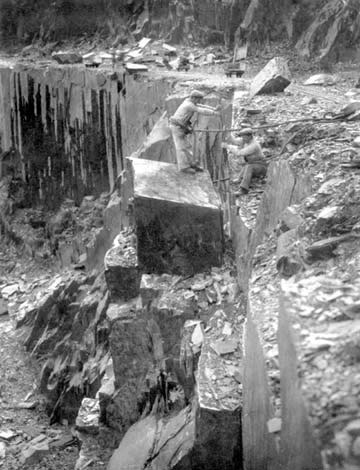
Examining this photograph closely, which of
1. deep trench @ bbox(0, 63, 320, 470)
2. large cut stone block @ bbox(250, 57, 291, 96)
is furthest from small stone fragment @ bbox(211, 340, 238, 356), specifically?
large cut stone block @ bbox(250, 57, 291, 96)

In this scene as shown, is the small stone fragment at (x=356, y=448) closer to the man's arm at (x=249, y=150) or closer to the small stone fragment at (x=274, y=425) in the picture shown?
the small stone fragment at (x=274, y=425)

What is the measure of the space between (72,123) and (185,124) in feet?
34.2

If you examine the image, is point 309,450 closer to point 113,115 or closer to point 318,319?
point 318,319

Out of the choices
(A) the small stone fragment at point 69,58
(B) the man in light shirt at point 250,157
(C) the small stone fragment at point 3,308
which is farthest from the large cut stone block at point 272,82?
(A) the small stone fragment at point 69,58

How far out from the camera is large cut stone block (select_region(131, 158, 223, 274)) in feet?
27.6

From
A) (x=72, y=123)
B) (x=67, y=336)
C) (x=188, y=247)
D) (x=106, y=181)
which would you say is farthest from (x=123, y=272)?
(x=72, y=123)

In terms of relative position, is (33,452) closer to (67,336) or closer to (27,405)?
(27,405)

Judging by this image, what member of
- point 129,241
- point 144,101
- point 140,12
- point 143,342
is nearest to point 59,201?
point 144,101

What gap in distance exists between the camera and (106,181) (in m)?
18.1

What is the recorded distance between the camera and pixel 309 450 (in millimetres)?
3398

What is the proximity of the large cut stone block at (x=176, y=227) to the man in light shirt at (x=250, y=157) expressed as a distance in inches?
21.7

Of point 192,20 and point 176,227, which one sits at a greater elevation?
point 192,20

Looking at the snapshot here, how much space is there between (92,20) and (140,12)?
7.59ft

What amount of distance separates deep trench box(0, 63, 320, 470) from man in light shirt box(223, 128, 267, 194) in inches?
22.4
